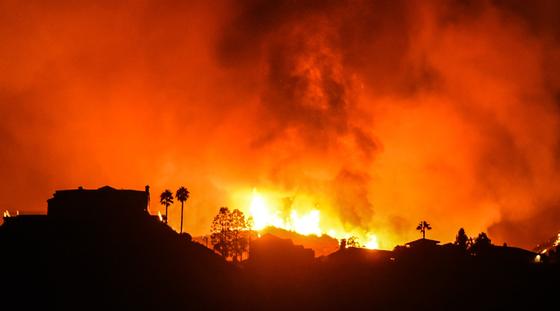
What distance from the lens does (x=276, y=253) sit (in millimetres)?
106188

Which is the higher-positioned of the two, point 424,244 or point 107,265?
point 424,244

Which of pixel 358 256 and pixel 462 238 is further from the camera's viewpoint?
pixel 462 238

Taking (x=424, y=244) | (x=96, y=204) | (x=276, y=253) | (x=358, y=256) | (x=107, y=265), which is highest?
(x=96, y=204)

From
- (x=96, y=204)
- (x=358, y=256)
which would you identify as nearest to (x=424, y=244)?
(x=358, y=256)

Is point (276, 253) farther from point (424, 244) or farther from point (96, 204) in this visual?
point (424, 244)

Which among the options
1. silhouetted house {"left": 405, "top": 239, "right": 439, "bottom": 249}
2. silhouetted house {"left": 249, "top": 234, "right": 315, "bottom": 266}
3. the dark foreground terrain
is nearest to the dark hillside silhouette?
the dark foreground terrain

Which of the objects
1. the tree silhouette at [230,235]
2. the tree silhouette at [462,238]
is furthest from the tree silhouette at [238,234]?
the tree silhouette at [462,238]

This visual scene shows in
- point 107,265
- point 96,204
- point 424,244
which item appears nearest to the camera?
point 107,265

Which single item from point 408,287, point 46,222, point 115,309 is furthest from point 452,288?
point 46,222

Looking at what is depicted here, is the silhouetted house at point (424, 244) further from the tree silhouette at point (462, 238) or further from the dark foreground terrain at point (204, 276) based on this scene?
the tree silhouette at point (462, 238)

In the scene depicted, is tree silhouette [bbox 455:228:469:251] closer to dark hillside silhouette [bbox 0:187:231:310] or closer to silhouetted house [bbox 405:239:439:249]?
silhouetted house [bbox 405:239:439:249]

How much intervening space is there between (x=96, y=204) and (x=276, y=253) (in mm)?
30789

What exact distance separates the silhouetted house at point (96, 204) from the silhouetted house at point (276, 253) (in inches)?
795

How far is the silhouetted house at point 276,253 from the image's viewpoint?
104625mm
